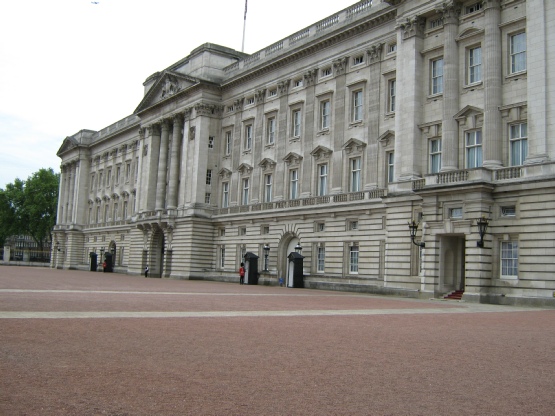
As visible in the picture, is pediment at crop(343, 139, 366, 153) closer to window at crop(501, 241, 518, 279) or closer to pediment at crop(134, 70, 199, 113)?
window at crop(501, 241, 518, 279)

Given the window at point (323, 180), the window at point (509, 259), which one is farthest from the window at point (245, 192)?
the window at point (509, 259)

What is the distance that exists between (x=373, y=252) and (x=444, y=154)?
10.1 metres

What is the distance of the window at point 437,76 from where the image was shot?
39.5 meters

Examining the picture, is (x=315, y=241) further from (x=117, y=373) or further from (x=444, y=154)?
(x=117, y=373)

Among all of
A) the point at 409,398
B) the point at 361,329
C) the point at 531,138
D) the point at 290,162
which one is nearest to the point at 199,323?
the point at 361,329

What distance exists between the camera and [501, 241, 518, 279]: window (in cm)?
3291

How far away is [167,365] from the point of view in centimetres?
1018

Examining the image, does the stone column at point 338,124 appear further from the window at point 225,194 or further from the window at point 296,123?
the window at point 225,194

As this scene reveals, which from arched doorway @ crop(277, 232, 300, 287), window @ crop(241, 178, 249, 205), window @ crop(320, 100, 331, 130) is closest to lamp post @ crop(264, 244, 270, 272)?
arched doorway @ crop(277, 232, 300, 287)

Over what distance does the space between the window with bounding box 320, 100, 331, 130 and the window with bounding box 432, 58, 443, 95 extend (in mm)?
12240

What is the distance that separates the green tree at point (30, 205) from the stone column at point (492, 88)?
10676 cm

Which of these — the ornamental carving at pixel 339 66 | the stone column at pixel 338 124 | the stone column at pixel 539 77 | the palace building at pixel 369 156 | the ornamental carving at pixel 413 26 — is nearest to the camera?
the stone column at pixel 539 77

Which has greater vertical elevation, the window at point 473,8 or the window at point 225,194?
the window at point 473,8

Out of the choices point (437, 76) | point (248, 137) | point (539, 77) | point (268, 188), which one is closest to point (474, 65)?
point (437, 76)
